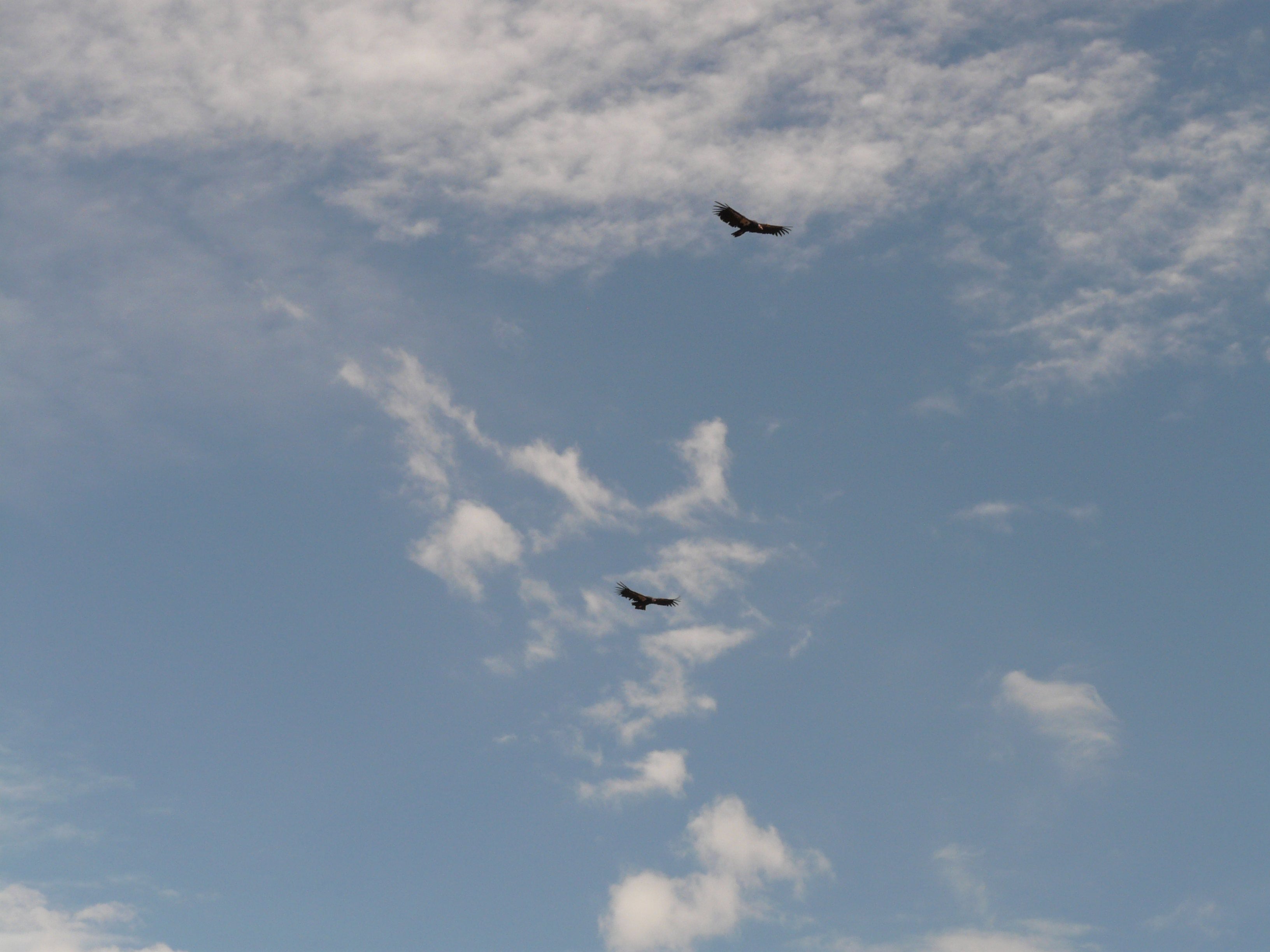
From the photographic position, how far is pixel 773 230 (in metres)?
91.1

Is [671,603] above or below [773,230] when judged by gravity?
below

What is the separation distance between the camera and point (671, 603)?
335 ft

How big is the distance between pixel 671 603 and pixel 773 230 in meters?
31.7

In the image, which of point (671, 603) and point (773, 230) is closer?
point (773, 230)
